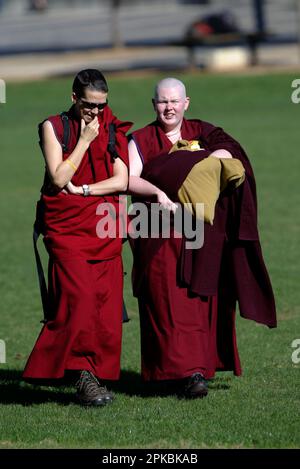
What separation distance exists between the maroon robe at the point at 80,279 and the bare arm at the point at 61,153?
6 centimetres

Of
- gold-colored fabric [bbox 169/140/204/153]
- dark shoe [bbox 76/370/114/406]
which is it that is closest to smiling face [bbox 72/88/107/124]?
gold-colored fabric [bbox 169/140/204/153]

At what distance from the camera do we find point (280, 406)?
707 cm

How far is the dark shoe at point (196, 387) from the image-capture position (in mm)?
7273

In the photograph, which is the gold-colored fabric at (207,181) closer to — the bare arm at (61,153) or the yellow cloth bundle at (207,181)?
the yellow cloth bundle at (207,181)

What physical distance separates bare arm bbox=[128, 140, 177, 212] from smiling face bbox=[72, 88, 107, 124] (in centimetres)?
42

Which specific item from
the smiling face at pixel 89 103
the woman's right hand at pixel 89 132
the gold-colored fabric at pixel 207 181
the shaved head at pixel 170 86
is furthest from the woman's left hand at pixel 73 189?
the shaved head at pixel 170 86

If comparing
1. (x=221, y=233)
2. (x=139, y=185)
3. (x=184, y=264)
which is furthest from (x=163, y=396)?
(x=139, y=185)

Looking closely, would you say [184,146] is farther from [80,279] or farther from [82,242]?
[80,279]

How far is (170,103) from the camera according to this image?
7.33m

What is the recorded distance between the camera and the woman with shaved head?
7348 millimetres

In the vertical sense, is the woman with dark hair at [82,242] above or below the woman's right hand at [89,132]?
below

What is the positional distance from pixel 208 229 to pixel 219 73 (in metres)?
27.3

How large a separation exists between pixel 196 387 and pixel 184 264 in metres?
0.77

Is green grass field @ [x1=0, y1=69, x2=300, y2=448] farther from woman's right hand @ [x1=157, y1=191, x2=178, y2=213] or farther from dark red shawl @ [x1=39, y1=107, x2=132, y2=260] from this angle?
woman's right hand @ [x1=157, y1=191, x2=178, y2=213]
